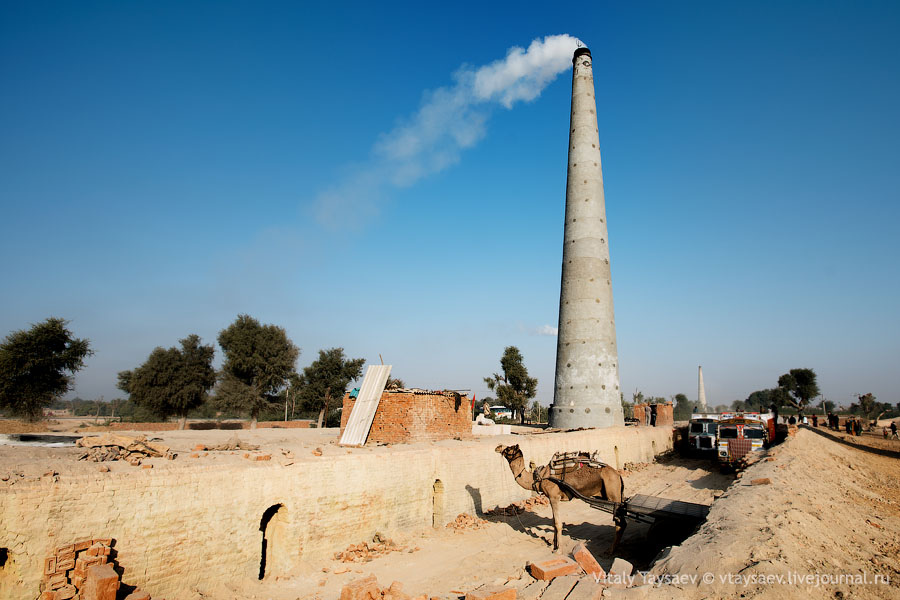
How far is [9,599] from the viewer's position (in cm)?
579

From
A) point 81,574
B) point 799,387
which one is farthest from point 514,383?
point 799,387

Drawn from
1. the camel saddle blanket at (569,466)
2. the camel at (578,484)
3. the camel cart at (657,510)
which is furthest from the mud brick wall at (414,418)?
the camel cart at (657,510)

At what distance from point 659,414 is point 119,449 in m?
31.9

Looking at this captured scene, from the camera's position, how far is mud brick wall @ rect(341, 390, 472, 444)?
1481 centimetres

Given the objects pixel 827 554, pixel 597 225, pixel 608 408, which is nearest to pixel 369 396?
pixel 827 554

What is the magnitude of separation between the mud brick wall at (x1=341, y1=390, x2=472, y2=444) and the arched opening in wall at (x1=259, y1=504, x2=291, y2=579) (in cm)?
545

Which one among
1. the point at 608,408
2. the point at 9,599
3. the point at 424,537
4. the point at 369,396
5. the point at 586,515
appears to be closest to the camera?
the point at 9,599

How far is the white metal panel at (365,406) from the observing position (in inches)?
556

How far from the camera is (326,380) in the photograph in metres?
40.7

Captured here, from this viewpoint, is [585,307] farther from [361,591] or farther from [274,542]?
[361,591]

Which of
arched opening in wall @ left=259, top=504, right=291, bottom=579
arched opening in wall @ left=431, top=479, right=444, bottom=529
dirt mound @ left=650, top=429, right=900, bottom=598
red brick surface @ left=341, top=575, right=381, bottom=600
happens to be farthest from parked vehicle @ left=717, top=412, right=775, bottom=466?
arched opening in wall @ left=259, top=504, right=291, bottom=579

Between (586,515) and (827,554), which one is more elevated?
(827,554)

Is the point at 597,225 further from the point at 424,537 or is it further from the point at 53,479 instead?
the point at 53,479

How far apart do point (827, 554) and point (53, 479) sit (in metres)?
11.7
